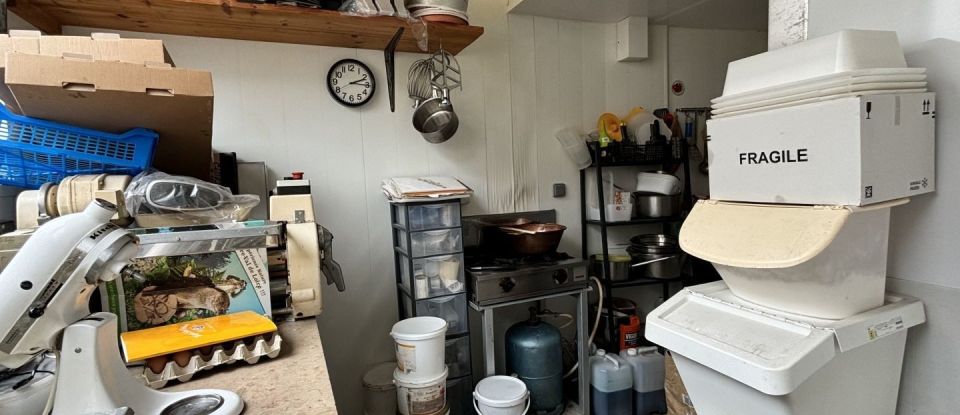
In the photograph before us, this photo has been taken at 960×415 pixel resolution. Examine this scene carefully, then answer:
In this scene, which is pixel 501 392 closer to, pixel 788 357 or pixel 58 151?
pixel 788 357

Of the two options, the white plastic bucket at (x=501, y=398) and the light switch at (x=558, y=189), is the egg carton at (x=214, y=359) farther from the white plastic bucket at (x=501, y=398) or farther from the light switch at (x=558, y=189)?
the light switch at (x=558, y=189)

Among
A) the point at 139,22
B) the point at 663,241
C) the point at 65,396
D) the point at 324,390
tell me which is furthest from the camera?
the point at 663,241

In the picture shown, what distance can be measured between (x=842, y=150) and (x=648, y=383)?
68.5 inches

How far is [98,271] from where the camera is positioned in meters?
0.74

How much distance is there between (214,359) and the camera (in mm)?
996

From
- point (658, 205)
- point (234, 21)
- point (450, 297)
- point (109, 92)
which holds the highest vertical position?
point (234, 21)

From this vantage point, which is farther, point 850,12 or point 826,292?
point 850,12

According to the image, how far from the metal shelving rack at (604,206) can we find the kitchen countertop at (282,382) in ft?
6.11

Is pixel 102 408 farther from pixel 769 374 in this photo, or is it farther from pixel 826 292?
pixel 826 292

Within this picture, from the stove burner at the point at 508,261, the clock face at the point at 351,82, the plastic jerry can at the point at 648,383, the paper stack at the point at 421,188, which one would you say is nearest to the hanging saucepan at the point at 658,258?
the plastic jerry can at the point at 648,383

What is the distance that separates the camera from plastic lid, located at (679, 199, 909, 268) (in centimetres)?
95

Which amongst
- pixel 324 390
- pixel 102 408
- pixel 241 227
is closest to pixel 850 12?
pixel 324 390

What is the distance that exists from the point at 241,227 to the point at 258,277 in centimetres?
15

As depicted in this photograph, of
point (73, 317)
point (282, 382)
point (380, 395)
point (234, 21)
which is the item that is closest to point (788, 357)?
point (282, 382)
